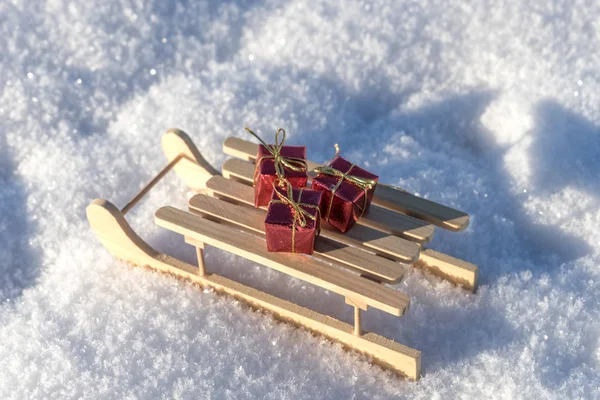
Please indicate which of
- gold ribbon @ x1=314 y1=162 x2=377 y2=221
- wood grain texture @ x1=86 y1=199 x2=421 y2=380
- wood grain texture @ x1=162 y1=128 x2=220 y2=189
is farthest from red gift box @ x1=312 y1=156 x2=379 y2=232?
wood grain texture @ x1=162 y1=128 x2=220 y2=189

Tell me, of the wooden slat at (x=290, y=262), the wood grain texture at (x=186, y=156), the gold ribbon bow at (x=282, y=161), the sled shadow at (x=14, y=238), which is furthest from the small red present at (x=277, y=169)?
the sled shadow at (x=14, y=238)

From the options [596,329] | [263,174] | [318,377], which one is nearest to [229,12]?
[263,174]

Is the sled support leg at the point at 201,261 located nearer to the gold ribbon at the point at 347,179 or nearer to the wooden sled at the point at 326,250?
the wooden sled at the point at 326,250

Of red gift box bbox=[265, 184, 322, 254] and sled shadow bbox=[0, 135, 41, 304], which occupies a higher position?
red gift box bbox=[265, 184, 322, 254]

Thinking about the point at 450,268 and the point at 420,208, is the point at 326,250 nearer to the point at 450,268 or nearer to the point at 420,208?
the point at 420,208

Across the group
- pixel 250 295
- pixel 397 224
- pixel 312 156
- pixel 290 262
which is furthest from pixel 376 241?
pixel 312 156

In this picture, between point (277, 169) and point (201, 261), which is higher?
point (277, 169)

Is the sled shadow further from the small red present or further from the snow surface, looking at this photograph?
the small red present
